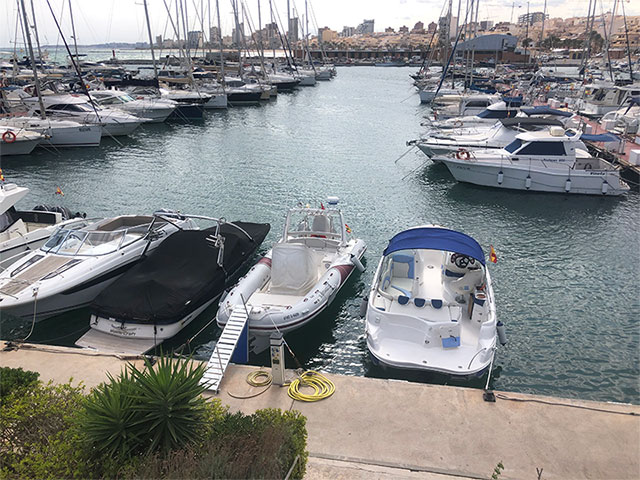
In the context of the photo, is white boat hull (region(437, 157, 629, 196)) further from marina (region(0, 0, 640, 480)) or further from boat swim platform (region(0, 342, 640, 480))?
boat swim platform (region(0, 342, 640, 480))

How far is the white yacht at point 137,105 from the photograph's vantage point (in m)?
43.7

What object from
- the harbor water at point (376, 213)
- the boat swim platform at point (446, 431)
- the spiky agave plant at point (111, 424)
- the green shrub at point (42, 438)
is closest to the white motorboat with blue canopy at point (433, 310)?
the harbor water at point (376, 213)

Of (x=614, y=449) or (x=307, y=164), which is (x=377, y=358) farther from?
(x=307, y=164)

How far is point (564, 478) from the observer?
6.89m

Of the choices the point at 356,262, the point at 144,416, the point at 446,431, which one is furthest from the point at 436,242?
the point at 144,416

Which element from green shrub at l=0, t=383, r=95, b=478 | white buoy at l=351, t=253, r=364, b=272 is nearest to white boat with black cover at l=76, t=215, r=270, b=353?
white buoy at l=351, t=253, r=364, b=272

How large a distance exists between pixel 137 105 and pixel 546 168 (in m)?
35.8

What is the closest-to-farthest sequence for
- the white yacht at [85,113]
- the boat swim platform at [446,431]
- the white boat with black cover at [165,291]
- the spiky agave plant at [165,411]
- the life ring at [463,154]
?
the spiky agave plant at [165,411]
the boat swim platform at [446,431]
the white boat with black cover at [165,291]
the life ring at [463,154]
the white yacht at [85,113]

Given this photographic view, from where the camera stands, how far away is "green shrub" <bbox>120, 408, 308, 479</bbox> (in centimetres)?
566

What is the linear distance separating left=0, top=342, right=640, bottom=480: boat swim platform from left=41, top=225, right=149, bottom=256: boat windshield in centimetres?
513

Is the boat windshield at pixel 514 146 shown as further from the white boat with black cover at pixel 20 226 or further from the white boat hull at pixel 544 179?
the white boat with black cover at pixel 20 226

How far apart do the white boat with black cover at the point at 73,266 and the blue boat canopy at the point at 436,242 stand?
304 inches

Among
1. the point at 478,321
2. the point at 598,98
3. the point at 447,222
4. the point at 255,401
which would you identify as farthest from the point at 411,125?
the point at 255,401

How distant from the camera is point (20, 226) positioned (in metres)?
15.7
